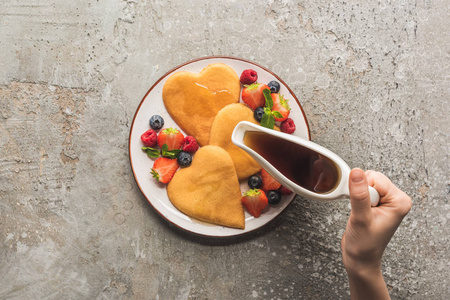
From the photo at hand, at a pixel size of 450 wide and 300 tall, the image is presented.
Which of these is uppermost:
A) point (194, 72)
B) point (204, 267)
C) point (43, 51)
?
point (194, 72)

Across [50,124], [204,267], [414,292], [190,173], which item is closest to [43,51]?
[50,124]

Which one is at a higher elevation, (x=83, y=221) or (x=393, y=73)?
(x=393, y=73)

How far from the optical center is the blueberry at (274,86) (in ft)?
4.28

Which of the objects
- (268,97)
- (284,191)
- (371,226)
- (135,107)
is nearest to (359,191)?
(371,226)

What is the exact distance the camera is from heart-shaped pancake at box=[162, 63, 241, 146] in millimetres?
1329

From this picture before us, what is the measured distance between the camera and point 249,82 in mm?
1316

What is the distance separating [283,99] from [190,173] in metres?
0.44

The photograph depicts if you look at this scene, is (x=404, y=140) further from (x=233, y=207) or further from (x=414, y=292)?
(x=233, y=207)

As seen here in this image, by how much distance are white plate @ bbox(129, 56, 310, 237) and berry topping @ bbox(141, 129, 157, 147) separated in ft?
0.08

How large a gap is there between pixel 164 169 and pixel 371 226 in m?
0.72

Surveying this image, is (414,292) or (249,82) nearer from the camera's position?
(249,82)

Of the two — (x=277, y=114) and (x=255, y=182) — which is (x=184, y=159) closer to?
(x=255, y=182)

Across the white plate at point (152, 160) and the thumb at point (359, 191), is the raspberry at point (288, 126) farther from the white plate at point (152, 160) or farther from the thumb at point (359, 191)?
the thumb at point (359, 191)

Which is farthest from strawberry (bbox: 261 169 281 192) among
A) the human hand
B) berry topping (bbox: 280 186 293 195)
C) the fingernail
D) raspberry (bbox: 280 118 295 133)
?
the fingernail
